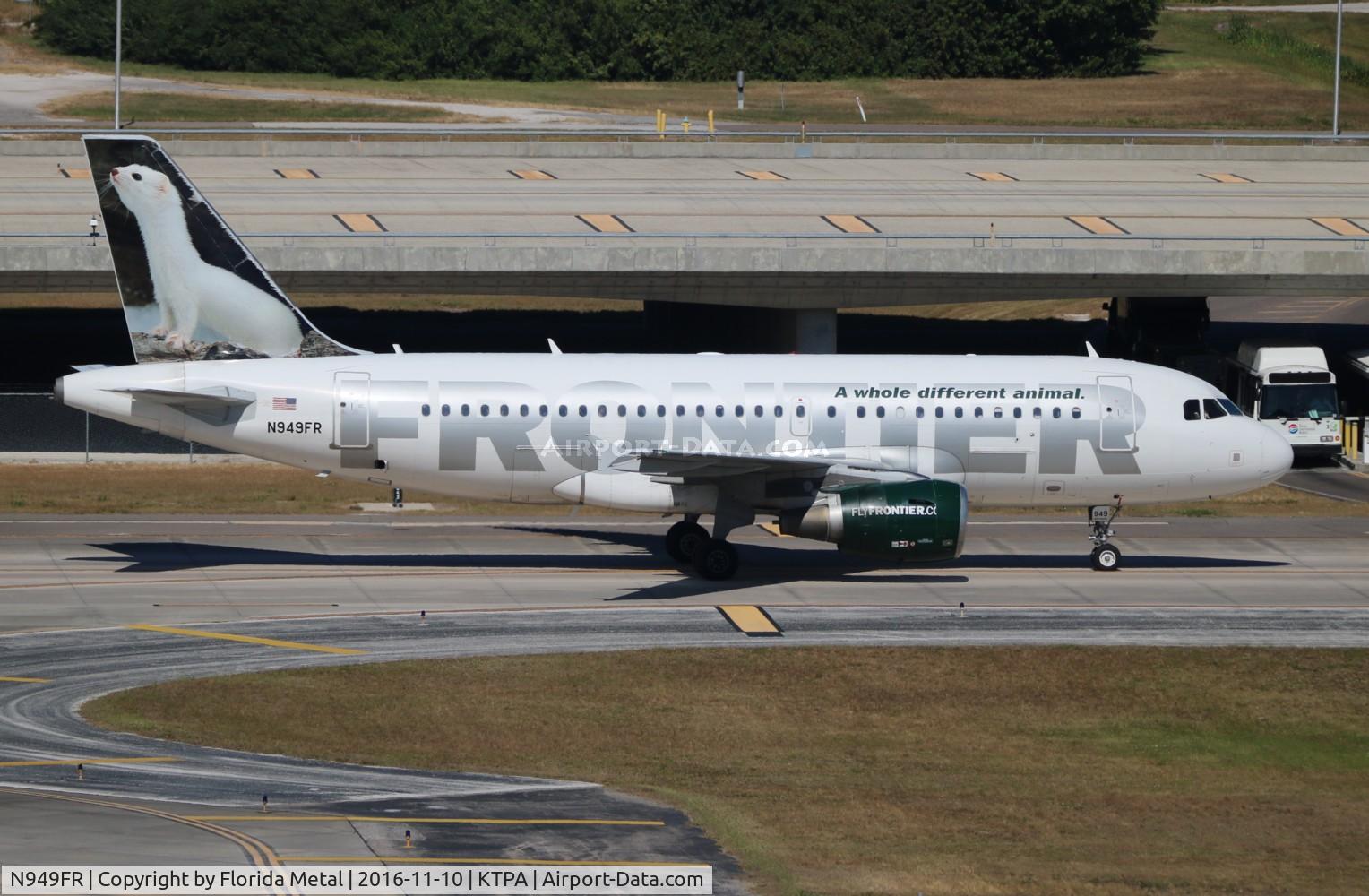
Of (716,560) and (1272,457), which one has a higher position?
(1272,457)

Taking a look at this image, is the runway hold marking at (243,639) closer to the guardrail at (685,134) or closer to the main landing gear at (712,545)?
the main landing gear at (712,545)

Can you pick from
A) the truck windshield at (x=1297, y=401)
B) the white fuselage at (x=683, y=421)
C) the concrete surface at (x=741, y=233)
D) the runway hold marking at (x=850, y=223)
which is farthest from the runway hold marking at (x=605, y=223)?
the truck windshield at (x=1297, y=401)

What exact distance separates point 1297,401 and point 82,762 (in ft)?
149

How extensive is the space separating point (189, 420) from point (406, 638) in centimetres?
803

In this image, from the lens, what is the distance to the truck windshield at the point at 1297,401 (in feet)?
200

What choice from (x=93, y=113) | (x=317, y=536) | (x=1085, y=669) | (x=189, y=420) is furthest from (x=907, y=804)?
(x=93, y=113)

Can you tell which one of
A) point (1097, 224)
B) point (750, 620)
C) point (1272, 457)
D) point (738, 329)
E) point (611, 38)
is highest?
point (611, 38)

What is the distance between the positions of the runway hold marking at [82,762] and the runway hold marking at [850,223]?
3889 cm

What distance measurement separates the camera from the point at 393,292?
5997 cm

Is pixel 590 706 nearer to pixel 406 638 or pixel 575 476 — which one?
pixel 406 638

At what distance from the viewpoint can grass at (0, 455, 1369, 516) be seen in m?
50.8

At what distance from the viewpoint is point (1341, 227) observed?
64.6 m

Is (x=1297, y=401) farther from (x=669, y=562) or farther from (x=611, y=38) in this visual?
(x=611, y=38)

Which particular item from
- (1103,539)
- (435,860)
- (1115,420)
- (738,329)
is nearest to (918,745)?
(435,860)
